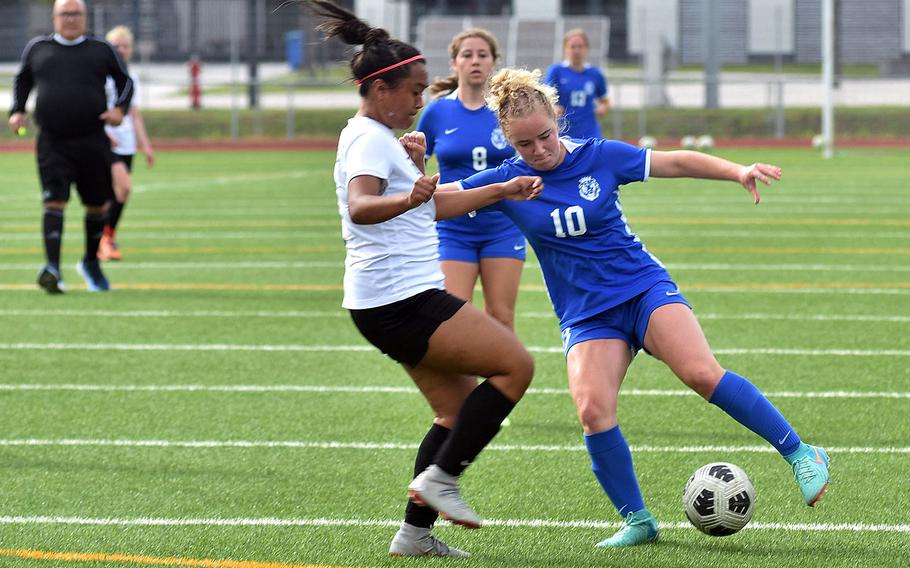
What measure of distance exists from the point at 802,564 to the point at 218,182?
2057cm

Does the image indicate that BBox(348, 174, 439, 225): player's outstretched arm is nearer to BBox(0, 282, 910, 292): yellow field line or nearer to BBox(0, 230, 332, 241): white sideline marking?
BBox(0, 282, 910, 292): yellow field line

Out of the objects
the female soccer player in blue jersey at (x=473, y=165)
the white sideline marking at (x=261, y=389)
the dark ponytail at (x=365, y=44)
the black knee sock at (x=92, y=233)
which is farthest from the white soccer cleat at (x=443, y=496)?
the black knee sock at (x=92, y=233)

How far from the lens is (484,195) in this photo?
4684mm

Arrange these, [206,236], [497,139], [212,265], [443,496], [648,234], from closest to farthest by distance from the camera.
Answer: [443,496] → [497,139] → [212,265] → [648,234] → [206,236]

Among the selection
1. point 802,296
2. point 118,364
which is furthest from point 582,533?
point 802,296

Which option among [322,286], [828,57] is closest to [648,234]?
[322,286]

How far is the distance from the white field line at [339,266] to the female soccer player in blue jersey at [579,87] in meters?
2.03

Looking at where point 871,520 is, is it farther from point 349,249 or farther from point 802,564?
point 349,249

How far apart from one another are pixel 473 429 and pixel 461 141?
2.96 m

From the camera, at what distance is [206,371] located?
8.46 m

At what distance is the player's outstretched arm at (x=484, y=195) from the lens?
4598 mm

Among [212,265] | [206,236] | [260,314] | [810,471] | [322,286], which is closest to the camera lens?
[810,471]

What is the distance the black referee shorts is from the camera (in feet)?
38.7

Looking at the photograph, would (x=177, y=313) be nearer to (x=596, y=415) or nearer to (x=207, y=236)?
(x=207, y=236)
